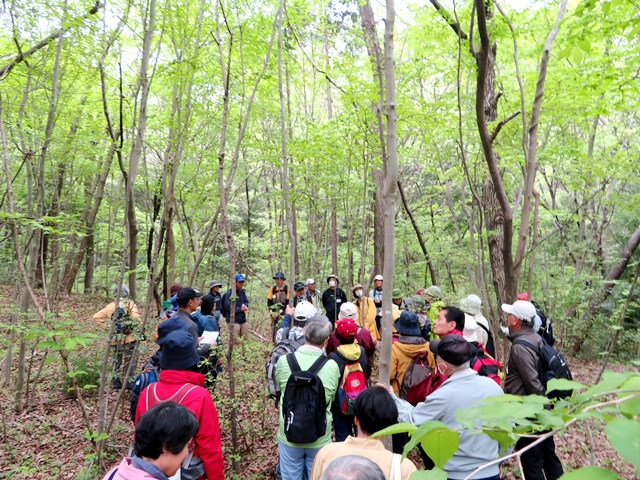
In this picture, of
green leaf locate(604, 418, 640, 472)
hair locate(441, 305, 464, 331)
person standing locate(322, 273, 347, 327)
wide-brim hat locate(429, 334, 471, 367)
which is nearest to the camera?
green leaf locate(604, 418, 640, 472)

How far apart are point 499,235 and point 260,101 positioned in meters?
6.33

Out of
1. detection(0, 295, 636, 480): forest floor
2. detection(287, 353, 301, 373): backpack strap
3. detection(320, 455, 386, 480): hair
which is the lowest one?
detection(0, 295, 636, 480): forest floor

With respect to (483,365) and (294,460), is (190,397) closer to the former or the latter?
(294,460)

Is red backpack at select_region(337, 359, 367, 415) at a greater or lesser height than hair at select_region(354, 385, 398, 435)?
lesser

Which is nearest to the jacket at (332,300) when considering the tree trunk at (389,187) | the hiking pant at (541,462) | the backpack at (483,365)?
the backpack at (483,365)

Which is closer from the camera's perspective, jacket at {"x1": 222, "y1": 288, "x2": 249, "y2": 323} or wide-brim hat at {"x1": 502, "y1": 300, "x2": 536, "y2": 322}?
wide-brim hat at {"x1": 502, "y1": 300, "x2": 536, "y2": 322}

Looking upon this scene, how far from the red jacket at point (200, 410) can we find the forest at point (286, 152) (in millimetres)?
805

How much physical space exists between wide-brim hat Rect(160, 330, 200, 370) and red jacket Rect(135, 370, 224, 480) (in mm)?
45

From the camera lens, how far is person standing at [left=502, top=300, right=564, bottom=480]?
9.89 ft

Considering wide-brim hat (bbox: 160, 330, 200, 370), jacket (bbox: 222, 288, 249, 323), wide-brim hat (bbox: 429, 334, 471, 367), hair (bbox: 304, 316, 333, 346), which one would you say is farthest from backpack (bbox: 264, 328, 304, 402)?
jacket (bbox: 222, 288, 249, 323)

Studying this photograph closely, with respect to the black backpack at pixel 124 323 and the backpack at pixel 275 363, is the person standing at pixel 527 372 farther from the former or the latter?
the black backpack at pixel 124 323

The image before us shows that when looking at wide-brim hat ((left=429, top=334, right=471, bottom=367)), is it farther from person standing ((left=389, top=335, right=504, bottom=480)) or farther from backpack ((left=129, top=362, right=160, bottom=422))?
backpack ((left=129, top=362, right=160, bottom=422))

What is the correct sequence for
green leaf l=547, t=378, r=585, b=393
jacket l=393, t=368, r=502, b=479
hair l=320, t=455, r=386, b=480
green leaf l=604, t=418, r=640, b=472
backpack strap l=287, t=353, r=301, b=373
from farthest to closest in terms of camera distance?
backpack strap l=287, t=353, r=301, b=373 → jacket l=393, t=368, r=502, b=479 → hair l=320, t=455, r=386, b=480 → green leaf l=547, t=378, r=585, b=393 → green leaf l=604, t=418, r=640, b=472

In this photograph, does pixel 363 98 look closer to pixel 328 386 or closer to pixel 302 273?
pixel 328 386
